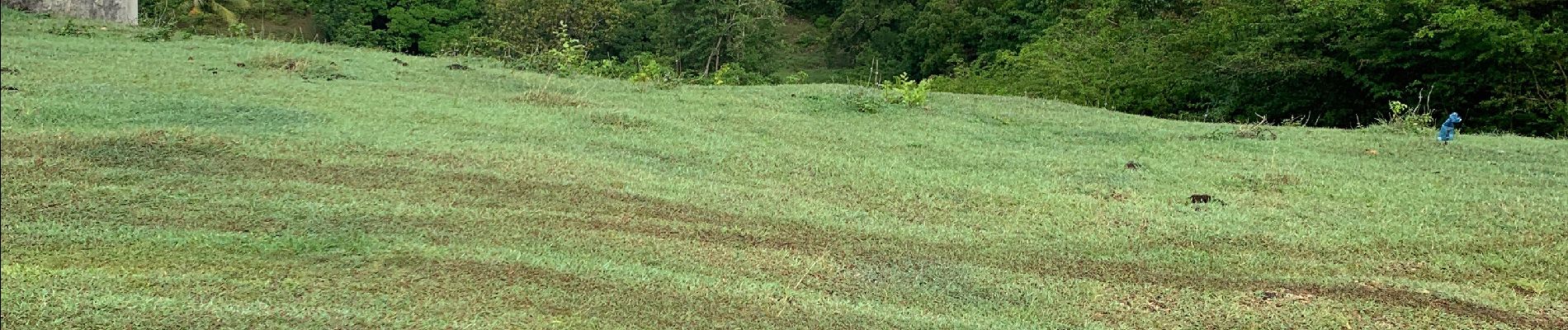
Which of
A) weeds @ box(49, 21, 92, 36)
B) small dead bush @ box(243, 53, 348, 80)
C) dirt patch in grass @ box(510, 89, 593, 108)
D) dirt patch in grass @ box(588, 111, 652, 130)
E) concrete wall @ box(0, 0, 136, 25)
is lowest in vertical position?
dirt patch in grass @ box(588, 111, 652, 130)

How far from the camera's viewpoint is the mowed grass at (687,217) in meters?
4.14

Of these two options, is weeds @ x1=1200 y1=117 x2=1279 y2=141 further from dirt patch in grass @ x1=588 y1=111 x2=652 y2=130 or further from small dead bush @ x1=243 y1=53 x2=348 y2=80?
small dead bush @ x1=243 y1=53 x2=348 y2=80

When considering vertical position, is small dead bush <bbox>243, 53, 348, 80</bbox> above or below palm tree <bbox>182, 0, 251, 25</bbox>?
above

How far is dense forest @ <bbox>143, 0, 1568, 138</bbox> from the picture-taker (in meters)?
14.2

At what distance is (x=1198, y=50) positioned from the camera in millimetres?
19875

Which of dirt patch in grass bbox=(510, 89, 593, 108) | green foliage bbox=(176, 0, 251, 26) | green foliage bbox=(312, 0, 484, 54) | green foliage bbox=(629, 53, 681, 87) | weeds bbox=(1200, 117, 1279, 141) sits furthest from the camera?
green foliage bbox=(312, 0, 484, 54)

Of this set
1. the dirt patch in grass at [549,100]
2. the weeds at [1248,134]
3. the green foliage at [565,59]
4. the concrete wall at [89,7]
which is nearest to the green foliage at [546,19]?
the concrete wall at [89,7]

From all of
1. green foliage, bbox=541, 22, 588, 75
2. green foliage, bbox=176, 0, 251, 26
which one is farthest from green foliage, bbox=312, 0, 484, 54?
green foliage, bbox=541, 22, 588, 75

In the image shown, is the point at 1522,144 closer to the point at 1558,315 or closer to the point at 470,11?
the point at 1558,315

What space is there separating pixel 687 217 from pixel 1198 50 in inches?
634

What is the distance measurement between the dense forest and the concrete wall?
9.41ft

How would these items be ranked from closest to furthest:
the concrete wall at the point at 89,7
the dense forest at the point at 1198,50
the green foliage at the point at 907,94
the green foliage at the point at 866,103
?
the green foliage at the point at 866,103
the green foliage at the point at 907,94
the concrete wall at the point at 89,7
the dense forest at the point at 1198,50

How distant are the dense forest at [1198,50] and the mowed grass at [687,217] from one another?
9.27ft

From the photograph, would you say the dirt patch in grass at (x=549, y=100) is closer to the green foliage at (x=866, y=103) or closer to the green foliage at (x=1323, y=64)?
the green foliage at (x=866, y=103)
